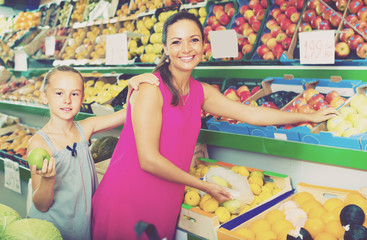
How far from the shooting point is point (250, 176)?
7.08ft

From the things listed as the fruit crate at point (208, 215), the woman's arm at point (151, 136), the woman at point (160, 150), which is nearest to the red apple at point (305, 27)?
the woman at point (160, 150)

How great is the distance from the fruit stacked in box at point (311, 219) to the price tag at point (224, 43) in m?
1.07

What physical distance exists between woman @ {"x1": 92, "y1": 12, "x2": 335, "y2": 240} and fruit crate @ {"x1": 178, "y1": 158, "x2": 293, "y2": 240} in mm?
65

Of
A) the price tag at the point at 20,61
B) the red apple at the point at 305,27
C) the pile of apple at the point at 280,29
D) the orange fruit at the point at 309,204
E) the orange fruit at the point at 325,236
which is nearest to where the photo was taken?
the orange fruit at the point at 325,236

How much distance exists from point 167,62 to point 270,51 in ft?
3.84

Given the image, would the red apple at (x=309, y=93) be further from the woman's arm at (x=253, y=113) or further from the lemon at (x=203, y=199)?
the lemon at (x=203, y=199)

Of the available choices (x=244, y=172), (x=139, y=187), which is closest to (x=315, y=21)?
(x=244, y=172)

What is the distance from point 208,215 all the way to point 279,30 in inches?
67.4

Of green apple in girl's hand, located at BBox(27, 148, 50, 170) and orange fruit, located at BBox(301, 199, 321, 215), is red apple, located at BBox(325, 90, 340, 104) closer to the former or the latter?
orange fruit, located at BBox(301, 199, 321, 215)

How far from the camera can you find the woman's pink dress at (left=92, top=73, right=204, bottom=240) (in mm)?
1733

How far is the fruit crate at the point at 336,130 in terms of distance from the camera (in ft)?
5.58

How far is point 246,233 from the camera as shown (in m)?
1.65

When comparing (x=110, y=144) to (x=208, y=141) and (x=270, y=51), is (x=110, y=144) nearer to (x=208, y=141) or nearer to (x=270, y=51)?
(x=208, y=141)

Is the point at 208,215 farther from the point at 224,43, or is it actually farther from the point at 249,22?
the point at 249,22
